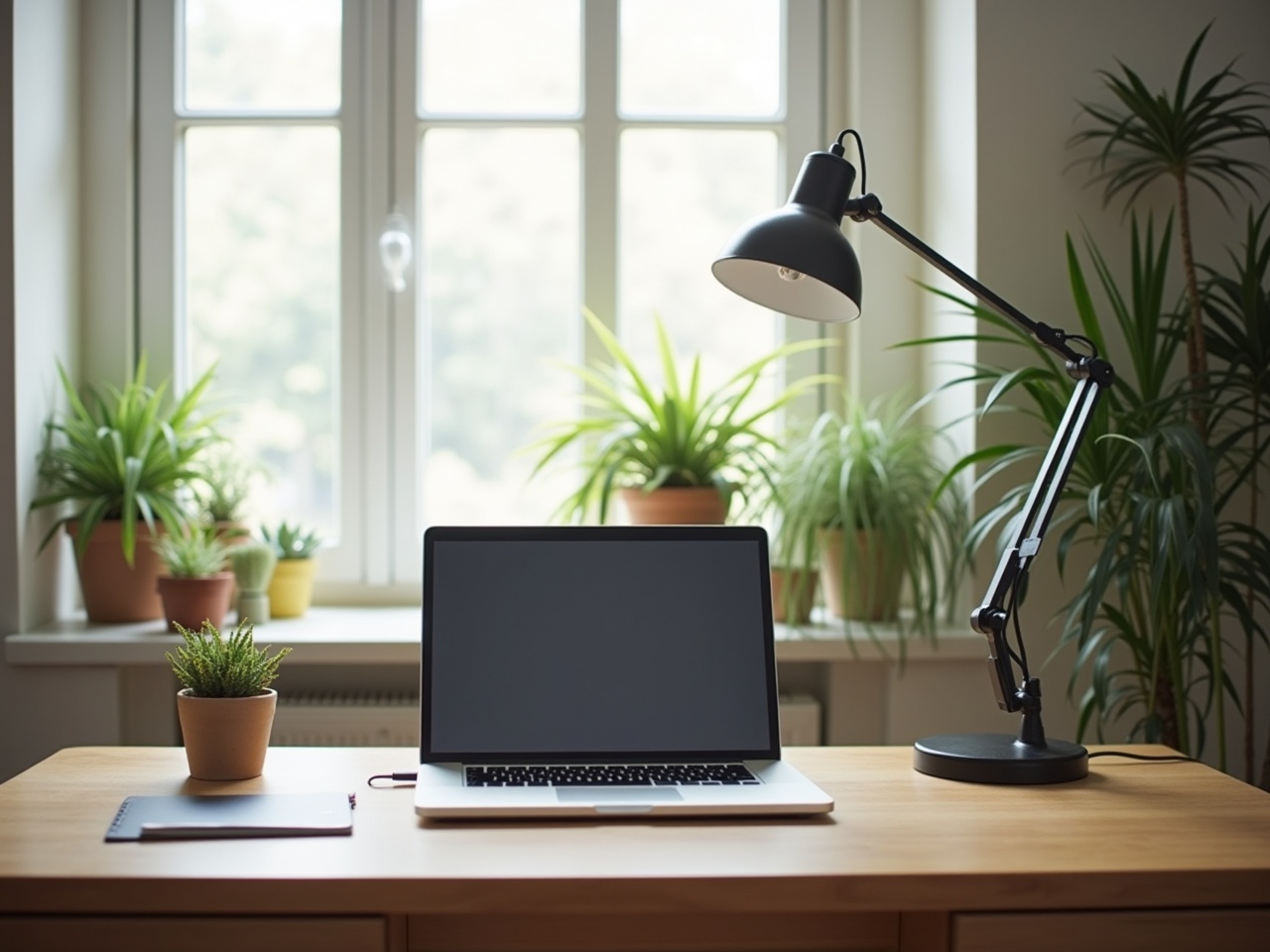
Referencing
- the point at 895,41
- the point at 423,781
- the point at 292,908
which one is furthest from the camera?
the point at 895,41

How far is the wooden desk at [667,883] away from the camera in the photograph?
1312mm

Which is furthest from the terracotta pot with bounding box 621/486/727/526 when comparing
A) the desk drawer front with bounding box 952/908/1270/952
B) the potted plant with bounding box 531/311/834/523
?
the desk drawer front with bounding box 952/908/1270/952

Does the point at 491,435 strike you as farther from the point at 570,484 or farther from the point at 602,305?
the point at 602,305

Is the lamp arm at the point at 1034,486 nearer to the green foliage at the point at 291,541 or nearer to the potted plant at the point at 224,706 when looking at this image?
the potted plant at the point at 224,706

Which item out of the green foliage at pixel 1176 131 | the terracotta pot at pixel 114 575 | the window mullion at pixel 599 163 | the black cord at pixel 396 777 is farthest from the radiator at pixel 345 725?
the green foliage at pixel 1176 131

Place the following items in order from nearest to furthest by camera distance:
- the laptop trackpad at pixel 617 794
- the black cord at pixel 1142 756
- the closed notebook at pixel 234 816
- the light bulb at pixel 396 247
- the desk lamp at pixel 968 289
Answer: the closed notebook at pixel 234 816 < the laptop trackpad at pixel 617 794 < the desk lamp at pixel 968 289 < the black cord at pixel 1142 756 < the light bulb at pixel 396 247

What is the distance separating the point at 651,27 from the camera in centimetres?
325

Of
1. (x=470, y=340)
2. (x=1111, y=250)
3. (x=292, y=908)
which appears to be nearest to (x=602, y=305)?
(x=470, y=340)

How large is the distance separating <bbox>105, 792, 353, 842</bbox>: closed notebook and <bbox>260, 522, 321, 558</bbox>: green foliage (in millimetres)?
1441

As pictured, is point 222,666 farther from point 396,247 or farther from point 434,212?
point 434,212

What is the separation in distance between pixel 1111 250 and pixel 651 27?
1.30m

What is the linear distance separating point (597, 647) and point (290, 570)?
1.46 meters

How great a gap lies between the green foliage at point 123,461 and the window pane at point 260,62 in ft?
2.49

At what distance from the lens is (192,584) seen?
277 centimetres
